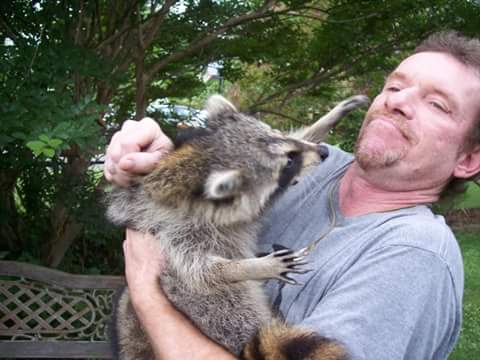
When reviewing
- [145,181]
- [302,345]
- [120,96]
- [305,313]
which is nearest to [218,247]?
[145,181]

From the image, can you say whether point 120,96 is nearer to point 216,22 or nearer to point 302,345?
point 216,22

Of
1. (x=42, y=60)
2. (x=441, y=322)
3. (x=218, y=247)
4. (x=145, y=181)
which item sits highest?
(x=42, y=60)

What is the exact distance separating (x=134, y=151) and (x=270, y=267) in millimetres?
755

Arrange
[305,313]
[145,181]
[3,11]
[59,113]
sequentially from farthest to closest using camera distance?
[3,11] < [59,113] < [145,181] < [305,313]

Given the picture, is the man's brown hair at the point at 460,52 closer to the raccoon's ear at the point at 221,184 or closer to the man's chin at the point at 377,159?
the man's chin at the point at 377,159

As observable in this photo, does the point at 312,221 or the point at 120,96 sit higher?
the point at 120,96

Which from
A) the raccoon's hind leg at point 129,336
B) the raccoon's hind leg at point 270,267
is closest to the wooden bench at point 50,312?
the raccoon's hind leg at point 129,336

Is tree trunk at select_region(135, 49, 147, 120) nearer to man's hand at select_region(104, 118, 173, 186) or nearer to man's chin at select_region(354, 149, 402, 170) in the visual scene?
man's hand at select_region(104, 118, 173, 186)

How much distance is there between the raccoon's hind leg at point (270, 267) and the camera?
6.36ft

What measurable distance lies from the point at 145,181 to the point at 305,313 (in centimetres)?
83

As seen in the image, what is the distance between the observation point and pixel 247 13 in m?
4.43

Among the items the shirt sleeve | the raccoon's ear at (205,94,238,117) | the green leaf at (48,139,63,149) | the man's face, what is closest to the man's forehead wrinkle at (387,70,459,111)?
the man's face

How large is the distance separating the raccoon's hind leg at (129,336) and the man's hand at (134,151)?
0.52 m

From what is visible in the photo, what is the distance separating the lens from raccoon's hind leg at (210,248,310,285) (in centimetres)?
194
